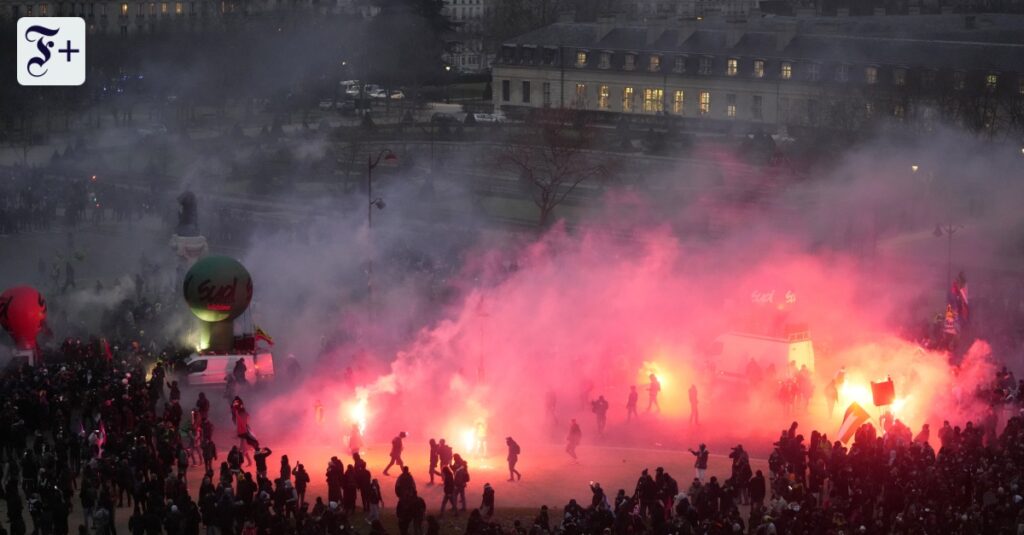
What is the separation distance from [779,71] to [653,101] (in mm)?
8406

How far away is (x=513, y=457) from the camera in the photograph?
30109mm

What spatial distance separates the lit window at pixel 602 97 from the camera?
89.3 metres

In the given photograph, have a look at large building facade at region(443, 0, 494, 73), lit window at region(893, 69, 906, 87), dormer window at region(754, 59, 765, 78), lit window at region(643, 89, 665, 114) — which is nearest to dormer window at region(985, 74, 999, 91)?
lit window at region(893, 69, 906, 87)

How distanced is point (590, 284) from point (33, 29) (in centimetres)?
1534

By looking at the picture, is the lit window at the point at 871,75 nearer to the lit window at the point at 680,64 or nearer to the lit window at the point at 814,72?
the lit window at the point at 814,72

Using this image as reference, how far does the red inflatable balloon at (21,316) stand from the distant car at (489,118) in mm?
45701

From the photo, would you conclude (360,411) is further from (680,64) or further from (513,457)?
(680,64)

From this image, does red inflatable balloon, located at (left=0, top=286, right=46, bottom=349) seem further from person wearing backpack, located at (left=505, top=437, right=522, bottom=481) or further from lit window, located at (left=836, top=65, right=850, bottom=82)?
lit window, located at (left=836, top=65, right=850, bottom=82)

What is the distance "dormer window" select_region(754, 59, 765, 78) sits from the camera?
82062 millimetres

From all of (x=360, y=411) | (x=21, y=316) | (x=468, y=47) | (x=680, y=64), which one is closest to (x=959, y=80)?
(x=680, y=64)

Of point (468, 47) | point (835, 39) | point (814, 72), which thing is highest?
point (835, 39)

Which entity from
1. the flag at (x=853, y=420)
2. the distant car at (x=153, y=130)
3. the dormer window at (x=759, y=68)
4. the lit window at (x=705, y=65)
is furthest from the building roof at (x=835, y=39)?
the flag at (x=853, y=420)

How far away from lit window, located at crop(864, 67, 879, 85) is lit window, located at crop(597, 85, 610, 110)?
17376 mm

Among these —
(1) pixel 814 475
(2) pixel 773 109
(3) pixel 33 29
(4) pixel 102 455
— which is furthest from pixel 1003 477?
(2) pixel 773 109
